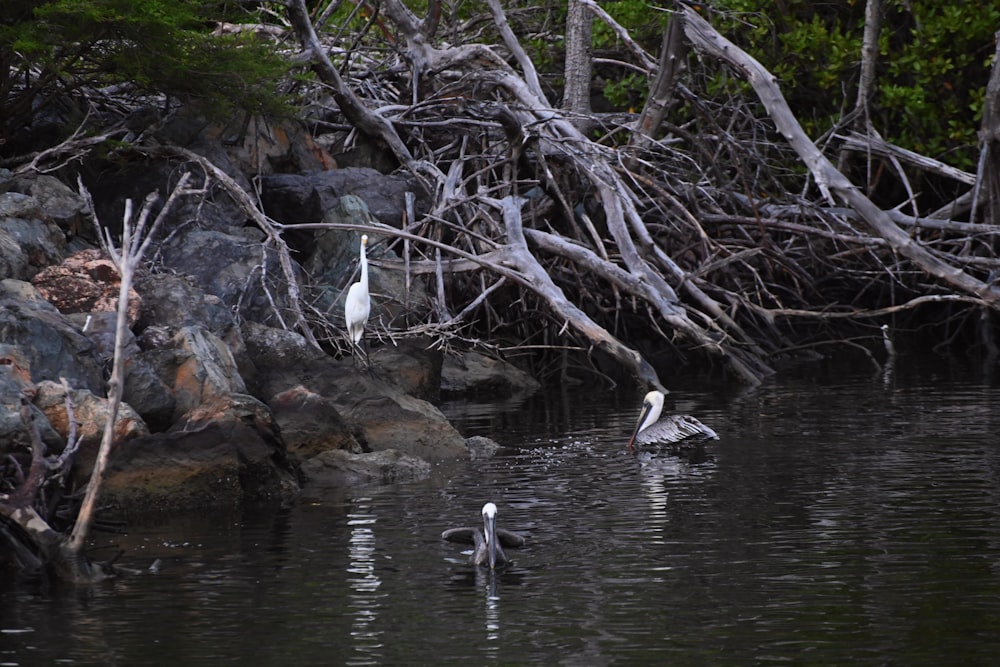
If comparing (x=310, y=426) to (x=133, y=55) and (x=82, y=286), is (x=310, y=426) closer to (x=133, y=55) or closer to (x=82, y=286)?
(x=82, y=286)

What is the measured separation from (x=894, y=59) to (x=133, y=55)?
10985 millimetres

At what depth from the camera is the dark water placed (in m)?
7.21

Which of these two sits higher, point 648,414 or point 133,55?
point 133,55

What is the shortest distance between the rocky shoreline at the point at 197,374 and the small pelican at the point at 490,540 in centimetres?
251

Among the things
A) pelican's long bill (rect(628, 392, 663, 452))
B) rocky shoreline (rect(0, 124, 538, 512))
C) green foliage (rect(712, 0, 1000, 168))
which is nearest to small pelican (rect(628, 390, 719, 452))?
pelican's long bill (rect(628, 392, 663, 452))

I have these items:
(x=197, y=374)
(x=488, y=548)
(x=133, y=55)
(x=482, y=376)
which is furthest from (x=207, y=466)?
(x=482, y=376)

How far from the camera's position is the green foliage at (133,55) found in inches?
620

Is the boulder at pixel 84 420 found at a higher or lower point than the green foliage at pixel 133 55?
lower

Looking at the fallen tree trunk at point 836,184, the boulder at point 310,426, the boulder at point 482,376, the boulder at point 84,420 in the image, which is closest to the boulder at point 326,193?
the boulder at point 482,376

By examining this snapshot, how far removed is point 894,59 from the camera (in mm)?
21766

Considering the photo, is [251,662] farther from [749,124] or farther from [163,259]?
[749,124]

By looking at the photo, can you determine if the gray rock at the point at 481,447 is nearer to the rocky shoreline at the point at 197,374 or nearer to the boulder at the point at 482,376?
the rocky shoreline at the point at 197,374

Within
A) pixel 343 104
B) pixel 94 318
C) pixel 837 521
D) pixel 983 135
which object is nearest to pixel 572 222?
pixel 343 104

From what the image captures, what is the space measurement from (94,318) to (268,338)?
1862mm
